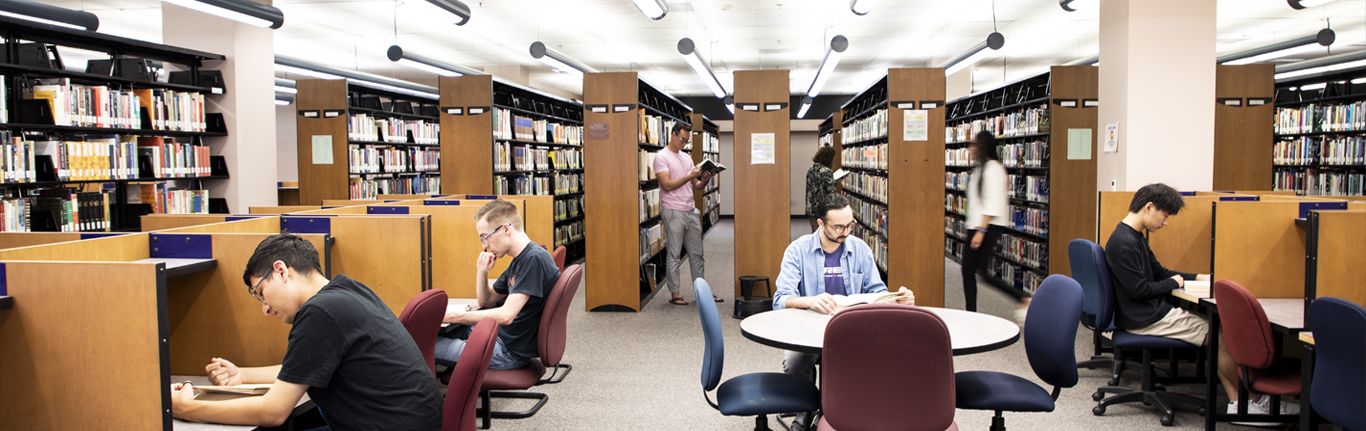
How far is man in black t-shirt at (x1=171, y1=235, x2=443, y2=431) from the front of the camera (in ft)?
6.22

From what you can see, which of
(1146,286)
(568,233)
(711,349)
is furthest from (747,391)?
(568,233)

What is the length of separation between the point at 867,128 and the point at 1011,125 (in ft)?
4.88

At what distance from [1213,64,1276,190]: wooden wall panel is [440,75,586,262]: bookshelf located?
663 cm

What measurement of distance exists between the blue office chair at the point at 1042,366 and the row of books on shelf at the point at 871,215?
4.75 metres

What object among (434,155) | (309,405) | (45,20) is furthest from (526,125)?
(309,405)

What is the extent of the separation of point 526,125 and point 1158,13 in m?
6.09

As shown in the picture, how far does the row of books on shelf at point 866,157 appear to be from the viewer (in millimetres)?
7262

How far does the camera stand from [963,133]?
9.59 m

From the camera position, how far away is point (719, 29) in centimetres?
1027

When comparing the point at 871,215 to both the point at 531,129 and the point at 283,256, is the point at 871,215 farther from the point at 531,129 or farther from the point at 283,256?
the point at 283,256

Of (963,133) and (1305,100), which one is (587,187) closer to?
(963,133)

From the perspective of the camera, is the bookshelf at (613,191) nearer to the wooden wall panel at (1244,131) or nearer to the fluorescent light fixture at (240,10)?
the fluorescent light fixture at (240,10)

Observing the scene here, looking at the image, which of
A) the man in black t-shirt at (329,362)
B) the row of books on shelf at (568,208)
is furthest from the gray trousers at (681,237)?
the man in black t-shirt at (329,362)

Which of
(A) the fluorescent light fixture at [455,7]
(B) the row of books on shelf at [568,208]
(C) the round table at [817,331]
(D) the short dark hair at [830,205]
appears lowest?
(C) the round table at [817,331]
